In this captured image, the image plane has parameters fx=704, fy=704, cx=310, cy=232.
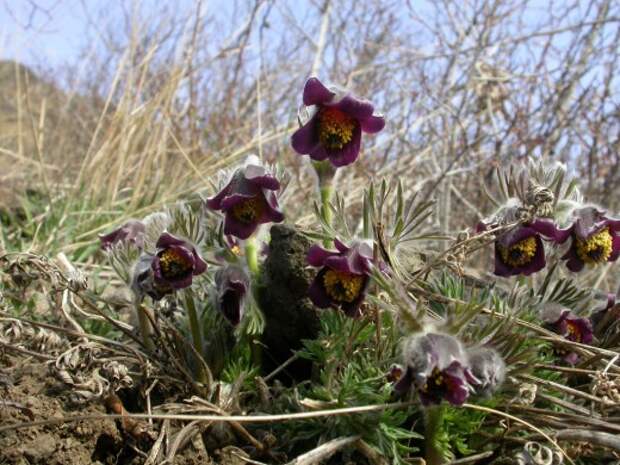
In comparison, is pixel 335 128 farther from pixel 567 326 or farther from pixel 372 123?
pixel 567 326

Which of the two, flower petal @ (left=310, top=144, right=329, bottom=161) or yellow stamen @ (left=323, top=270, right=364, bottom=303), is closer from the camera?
yellow stamen @ (left=323, top=270, right=364, bottom=303)

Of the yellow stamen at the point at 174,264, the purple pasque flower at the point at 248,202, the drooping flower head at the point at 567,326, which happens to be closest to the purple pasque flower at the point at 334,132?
the purple pasque flower at the point at 248,202

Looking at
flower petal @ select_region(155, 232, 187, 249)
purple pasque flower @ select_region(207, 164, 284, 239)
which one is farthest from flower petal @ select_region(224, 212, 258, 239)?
flower petal @ select_region(155, 232, 187, 249)

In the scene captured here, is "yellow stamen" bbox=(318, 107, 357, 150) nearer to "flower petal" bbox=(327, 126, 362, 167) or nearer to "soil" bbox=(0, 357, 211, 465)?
"flower petal" bbox=(327, 126, 362, 167)

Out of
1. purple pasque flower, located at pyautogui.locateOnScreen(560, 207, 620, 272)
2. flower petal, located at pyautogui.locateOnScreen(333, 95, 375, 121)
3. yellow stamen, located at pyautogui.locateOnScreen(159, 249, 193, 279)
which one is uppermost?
flower petal, located at pyautogui.locateOnScreen(333, 95, 375, 121)

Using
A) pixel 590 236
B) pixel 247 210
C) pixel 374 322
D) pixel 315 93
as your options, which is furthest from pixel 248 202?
pixel 590 236

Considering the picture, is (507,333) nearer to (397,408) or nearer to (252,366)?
(397,408)

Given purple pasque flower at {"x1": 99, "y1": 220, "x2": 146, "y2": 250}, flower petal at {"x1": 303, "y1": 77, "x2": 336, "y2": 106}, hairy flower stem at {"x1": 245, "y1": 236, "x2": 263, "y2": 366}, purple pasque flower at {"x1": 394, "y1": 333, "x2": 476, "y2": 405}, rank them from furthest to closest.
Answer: purple pasque flower at {"x1": 99, "y1": 220, "x2": 146, "y2": 250}, hairy flower stem at {"x1": 245, "y1": 236, "x2": 263, "y2": 366}, flower petal at {"x1": 303, "y1": 77, "x2": 336, "y2": 106}, purple pasque flower at {"x1": 394, "y1": 333, "x2": 476, "y2": 405}
